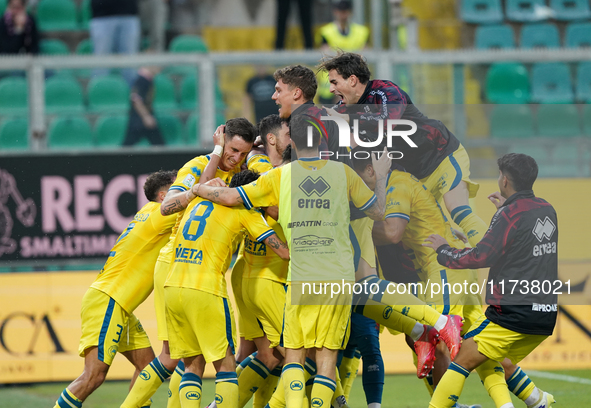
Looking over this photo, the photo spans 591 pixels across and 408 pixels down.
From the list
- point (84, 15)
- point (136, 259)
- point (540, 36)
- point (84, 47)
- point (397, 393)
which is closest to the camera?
point (136, 259)

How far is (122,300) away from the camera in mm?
6516

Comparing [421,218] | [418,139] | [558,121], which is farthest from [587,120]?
[421,218]

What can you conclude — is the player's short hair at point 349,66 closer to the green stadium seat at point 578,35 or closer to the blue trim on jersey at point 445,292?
the blue trim on jersey at point 445,292

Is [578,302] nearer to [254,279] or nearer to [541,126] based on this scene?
[541,126]

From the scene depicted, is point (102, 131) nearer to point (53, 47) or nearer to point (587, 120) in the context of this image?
point (53, 47)

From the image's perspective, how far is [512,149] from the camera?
387 inches

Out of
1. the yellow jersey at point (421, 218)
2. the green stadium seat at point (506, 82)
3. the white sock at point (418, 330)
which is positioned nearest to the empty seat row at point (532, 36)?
the green stadium seat at point (506, 82)

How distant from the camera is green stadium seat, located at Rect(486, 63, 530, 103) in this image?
410 inches

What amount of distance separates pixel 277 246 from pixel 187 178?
3.35ft

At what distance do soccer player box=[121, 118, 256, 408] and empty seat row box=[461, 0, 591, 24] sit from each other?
8947 mm

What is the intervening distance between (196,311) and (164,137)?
457 cm

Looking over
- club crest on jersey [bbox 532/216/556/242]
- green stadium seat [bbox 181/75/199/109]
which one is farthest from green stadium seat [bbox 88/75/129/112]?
club crest on jersey [bbox 532/216/556/242]

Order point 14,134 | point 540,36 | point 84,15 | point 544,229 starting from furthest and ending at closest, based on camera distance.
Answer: point 540,36 → point 84,15 → point 14,134 → point 544,229

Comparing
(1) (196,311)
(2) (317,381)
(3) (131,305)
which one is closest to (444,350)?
(2) (317,381)
